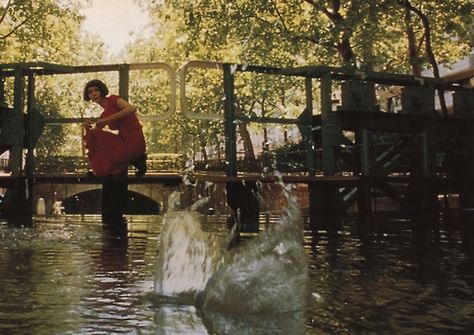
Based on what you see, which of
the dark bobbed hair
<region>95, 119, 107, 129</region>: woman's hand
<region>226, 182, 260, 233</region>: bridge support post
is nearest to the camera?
the dark bobbed hair

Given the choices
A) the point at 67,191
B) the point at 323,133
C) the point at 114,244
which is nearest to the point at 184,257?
Result: the point at 114,244

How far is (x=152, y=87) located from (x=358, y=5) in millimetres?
27449

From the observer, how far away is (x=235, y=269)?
372 centimetres

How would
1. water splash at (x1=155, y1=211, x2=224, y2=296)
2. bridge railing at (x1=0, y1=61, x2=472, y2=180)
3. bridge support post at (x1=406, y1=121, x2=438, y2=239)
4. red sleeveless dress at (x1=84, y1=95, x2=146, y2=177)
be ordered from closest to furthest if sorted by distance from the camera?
water splash at (x1=155, y1=211, x2=224, y2=296) → red sleeveless dress at (x1=84, y1=95, x2=146, y2=177) → bridge railing at (x1=0, y1=61, x2=472, y2=180) → bridge support post at (x1=406, y1=121, x2=438, y2=239)

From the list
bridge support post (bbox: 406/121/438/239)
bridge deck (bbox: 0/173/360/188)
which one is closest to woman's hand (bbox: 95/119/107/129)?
bridge deck (bbox: 0/173/360/188)

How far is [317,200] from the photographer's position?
11.1 meters

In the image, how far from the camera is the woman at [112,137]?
951 cm

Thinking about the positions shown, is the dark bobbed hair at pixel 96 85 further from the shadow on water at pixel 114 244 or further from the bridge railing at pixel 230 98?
the shadow on water at pixel 114 244

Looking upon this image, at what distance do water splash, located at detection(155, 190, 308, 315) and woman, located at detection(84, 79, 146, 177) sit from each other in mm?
5262

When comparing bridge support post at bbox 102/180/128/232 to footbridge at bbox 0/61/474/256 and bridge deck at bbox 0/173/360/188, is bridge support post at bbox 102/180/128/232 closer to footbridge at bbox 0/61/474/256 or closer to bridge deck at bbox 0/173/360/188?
footbridge at bbox 0/61/474/256

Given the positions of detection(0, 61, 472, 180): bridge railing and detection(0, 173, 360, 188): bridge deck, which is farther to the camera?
detection(0, 61, 472, 180): bridge railing

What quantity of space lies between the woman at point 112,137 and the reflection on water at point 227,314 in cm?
324

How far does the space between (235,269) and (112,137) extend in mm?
6391

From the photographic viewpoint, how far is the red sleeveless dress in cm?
967
